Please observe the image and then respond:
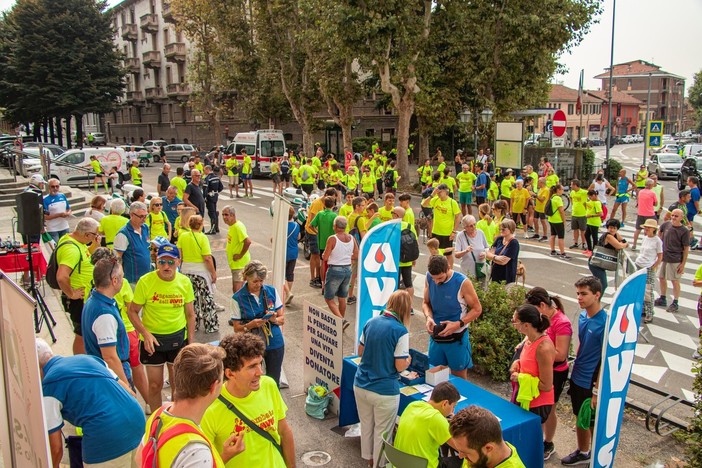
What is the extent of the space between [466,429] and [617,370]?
80.9 inches

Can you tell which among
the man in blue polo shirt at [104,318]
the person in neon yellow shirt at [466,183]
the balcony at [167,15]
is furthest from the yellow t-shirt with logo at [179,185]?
the balcony at [167,15]

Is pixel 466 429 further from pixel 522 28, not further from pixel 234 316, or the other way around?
pixel 522 28

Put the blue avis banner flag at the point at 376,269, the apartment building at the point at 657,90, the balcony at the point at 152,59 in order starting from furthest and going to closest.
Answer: the apartment building at the point at 657,90 < the balcony at the point at 152,59 < the blue avis banner flag at the point at 376,269

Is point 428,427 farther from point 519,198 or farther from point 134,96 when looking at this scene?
point 134,96

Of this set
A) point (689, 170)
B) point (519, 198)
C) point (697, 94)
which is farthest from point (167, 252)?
point (697, 94)

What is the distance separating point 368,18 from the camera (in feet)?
81.9

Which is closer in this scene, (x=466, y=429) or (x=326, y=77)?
(x=466, y=429)

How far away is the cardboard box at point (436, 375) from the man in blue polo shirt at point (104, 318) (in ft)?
9.02

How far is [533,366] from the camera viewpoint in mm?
5238

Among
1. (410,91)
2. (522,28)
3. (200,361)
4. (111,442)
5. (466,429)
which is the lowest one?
(111,442)

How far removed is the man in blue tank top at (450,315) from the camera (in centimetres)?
634

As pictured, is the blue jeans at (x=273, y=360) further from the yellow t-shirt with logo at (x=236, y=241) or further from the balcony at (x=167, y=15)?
the balcony at (x=167, y=15)

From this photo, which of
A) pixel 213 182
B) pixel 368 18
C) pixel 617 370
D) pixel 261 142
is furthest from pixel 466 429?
pixel 261 142

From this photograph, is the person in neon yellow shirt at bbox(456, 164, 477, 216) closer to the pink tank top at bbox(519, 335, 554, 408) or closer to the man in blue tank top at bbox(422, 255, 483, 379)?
the man in blue tank top at bbox(422, 255, 483, 379)
